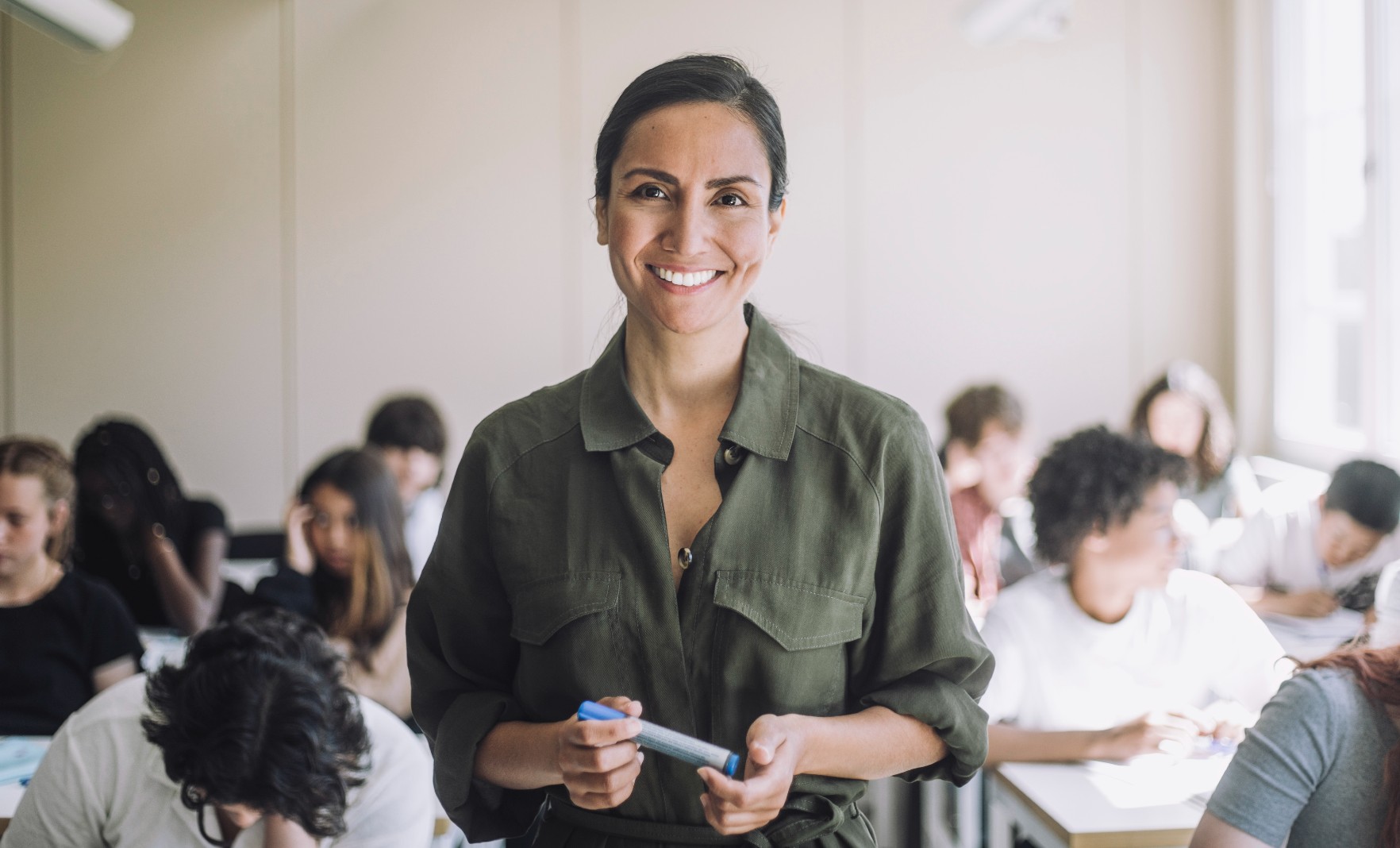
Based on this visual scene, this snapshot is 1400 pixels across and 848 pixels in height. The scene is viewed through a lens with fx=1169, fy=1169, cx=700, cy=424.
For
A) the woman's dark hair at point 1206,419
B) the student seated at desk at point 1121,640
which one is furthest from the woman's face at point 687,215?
the woman's dark hair at point 1206,419

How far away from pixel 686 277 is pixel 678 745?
408mm

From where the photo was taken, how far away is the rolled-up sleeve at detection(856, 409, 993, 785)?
41.4 inches

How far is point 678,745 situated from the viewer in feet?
3.10

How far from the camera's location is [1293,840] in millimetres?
1473

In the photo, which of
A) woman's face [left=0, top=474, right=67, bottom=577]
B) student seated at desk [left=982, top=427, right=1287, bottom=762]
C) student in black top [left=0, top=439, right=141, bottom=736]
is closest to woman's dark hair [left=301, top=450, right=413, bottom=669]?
student in black top [left=0, top=439, right=141, bottom=736]

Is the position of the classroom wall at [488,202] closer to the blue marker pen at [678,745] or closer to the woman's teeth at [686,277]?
the woman's teeth at [686,277]

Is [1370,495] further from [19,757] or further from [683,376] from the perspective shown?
[19,757]

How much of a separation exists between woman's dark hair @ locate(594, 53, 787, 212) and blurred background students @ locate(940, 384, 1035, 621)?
2.74m

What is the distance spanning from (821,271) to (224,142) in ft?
8.85

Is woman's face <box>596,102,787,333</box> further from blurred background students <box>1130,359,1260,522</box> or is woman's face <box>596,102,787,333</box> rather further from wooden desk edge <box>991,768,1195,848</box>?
blurred background students <box>1130,359,1260,522</box>

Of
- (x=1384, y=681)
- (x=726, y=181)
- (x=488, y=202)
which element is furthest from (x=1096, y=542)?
(x=488, y=202)

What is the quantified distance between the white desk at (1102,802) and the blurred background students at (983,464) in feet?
4.87

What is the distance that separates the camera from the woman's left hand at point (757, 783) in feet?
3.04

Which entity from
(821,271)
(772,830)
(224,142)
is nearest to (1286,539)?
(821,271)
